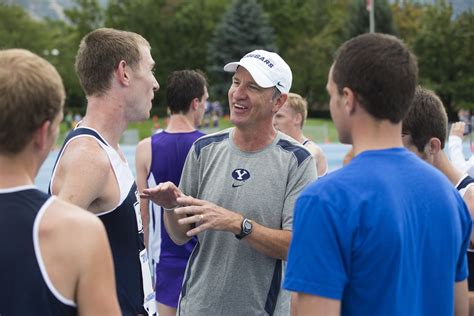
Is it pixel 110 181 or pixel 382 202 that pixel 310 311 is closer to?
pixel 382 202

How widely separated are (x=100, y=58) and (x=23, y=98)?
1.44 m

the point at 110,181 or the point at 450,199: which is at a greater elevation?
the point at 450,199

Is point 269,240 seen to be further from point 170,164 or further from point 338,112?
point 170,164

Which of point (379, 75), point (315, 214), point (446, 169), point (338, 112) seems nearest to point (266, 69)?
point (446, 169)

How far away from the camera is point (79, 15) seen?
66.5 metres

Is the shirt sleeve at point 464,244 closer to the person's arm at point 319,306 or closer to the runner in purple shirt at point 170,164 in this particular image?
the person's arm at point 319,306

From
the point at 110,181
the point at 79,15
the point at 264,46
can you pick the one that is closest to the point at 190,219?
the point at 110,181

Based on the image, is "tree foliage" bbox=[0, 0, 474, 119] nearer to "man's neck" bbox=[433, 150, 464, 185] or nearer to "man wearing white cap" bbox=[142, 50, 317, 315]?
"man's neck" bbox=[433, 150, 464, 185]

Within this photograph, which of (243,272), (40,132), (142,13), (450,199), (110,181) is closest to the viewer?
(40,132)

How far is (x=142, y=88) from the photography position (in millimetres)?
3619

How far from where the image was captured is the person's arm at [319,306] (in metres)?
2.14

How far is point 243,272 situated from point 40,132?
175 cm

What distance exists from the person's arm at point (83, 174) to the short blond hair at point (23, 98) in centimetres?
89

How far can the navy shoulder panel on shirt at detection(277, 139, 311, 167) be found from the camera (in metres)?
3.72
